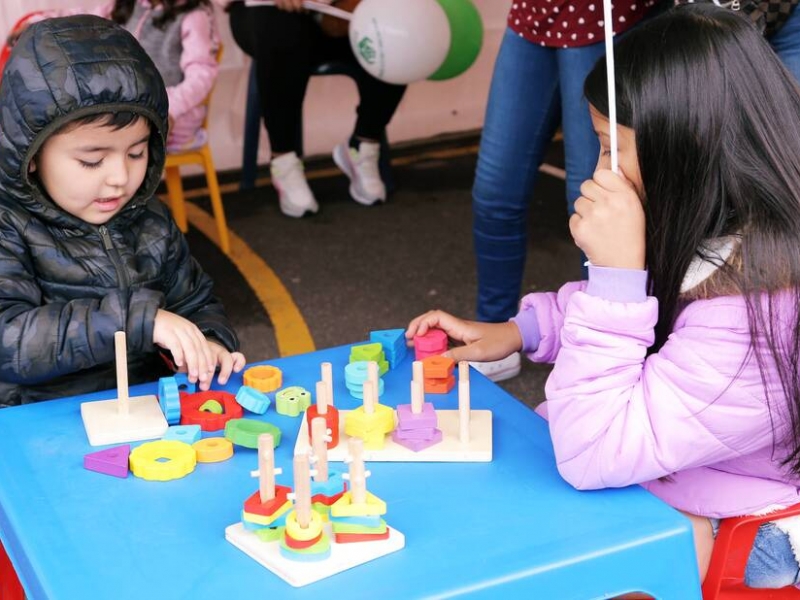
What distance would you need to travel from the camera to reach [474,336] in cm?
213

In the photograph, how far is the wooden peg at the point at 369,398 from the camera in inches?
67.6

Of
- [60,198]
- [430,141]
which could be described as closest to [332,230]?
[430,141]

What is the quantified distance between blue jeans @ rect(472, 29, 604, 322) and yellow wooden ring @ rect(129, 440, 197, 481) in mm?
1423

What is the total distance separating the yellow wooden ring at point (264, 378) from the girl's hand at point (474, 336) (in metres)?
0.29

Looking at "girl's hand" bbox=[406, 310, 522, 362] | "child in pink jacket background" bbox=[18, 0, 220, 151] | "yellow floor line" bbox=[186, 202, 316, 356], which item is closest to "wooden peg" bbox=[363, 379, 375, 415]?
"girl's hand" bbox=[406, 310, 522, 362]

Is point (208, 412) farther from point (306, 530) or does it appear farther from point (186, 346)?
point (306, 530)

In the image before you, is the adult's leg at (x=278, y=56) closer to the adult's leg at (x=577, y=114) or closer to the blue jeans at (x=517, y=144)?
the blue jeans at (x=517, y=144)

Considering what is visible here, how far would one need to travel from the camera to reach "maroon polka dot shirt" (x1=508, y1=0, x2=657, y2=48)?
8.89 ft

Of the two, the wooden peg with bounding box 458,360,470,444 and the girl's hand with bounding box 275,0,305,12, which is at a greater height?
the wooden peg with bounding box 458,360,470,444

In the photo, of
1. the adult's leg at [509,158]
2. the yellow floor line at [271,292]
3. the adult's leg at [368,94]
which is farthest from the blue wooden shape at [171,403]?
the adult's leg at [368,94]

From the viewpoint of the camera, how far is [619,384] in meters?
1.63

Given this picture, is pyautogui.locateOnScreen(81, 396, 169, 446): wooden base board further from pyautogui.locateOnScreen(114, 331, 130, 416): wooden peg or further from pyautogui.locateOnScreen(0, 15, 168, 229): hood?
pyautogui.locateOnScreen(0, 15, 168, 229): hood

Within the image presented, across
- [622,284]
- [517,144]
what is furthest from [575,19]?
[622,284]

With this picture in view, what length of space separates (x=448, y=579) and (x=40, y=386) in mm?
1094
